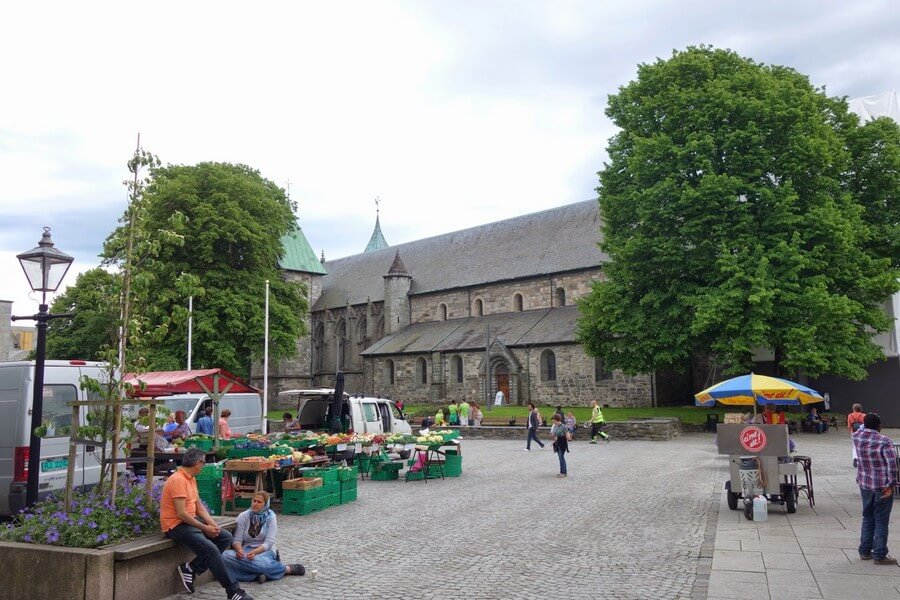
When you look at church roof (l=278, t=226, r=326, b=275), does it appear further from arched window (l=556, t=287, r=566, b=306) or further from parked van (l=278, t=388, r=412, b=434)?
parked van (l=278, t=388, r=412, b=434)

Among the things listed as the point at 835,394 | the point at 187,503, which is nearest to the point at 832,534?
the point at 187,503

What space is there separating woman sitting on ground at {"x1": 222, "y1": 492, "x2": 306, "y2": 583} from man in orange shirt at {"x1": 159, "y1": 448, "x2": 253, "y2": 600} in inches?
14.5

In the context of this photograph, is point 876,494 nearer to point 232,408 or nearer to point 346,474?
point 346,474

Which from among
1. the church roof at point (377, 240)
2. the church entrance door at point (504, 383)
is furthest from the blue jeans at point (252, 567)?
the church roof at point (377, 240)

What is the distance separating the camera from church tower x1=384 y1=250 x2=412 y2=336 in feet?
174

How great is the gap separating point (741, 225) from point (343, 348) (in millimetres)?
37415

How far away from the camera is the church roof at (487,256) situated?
45188mm

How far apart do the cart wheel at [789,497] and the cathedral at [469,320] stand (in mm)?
25840

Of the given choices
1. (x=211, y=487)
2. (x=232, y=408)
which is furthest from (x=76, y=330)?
(x=211, y=487)

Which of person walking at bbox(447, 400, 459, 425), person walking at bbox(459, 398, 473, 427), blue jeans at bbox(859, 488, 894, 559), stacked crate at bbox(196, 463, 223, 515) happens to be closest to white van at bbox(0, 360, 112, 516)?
stacked crate at bbox(196, 463, 223, 515)

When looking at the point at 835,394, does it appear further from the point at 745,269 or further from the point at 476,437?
the point at 476,437

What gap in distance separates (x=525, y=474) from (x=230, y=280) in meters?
23.9

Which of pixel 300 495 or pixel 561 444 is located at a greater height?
pixel 561 444

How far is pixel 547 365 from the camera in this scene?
133 ft
